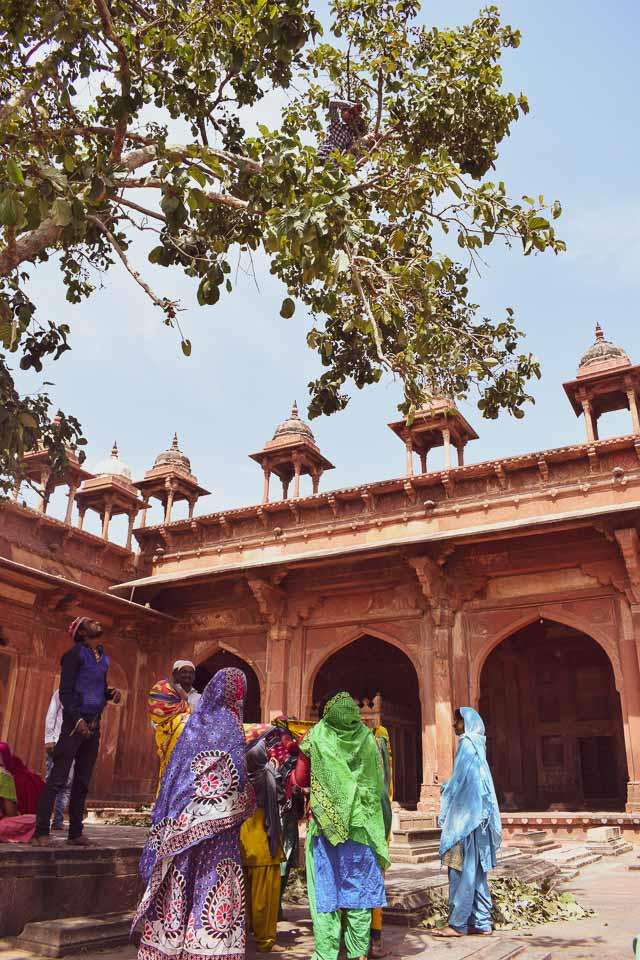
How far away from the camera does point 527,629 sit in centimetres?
1617

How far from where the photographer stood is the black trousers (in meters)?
4.67

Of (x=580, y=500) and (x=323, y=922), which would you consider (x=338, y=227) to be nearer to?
(x=323, y=922)

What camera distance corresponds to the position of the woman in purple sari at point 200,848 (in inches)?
137

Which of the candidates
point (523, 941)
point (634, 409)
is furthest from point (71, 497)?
point (523, 941)

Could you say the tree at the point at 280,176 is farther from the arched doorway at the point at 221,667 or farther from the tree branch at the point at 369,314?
the arched doorway at the point at 221,667

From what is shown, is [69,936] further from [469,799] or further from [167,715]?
[469,799]

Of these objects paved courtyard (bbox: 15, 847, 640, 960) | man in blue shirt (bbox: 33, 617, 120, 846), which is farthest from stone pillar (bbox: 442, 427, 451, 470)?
man in blue shirt (bbox: 33, 617, 120, 846)

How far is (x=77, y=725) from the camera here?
4.74 m

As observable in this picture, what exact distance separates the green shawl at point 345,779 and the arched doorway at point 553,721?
38.2 feet

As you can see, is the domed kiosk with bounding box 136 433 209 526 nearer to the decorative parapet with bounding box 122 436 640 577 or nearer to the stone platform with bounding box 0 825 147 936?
the decorative parapet with bounding box 122 436 640 577

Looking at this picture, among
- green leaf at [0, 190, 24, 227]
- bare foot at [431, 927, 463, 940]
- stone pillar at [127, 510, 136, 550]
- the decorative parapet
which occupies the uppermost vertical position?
stone pillar at [127, 510, 136, 550]

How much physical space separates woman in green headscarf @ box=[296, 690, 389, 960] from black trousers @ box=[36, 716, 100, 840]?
1521mm

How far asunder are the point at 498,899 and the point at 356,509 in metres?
9.38

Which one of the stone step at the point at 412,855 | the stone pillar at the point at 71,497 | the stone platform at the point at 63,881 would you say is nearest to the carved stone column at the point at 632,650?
the stone step at the point at 412,855
